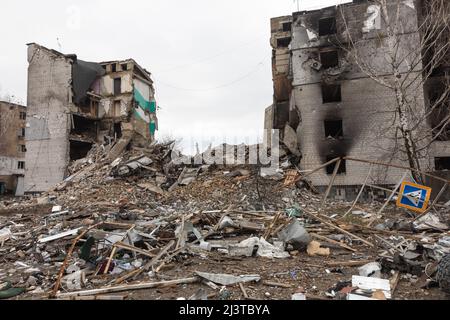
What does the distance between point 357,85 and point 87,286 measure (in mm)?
16985

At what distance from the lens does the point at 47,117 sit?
2277cm

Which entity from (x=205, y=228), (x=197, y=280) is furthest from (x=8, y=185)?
(x=197, y=280)

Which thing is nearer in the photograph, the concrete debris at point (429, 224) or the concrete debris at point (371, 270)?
the concrete debris at point (371, 270)

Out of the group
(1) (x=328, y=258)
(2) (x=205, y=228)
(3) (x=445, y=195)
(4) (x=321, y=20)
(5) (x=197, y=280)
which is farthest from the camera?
(4) (x=321, y=20)

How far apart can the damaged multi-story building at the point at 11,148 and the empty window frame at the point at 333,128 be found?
3098cm

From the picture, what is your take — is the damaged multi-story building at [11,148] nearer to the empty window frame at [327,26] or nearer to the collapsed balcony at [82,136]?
the collapsed balcony at [82,136]

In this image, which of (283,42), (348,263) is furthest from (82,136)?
(348,263)

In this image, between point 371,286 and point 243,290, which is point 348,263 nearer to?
point 371,286

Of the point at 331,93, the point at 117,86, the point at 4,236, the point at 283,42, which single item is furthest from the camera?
the point at 117,86

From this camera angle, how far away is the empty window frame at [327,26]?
17859 millimetres

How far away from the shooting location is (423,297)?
347 centimetres

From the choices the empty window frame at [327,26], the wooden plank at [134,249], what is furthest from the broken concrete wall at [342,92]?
the wooden plank at [134,249]

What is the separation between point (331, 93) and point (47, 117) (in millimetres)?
20626
